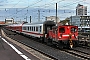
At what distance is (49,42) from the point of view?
1323 inches

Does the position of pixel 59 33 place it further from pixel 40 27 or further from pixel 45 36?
pixel 40 27

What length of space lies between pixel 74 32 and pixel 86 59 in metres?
11.1

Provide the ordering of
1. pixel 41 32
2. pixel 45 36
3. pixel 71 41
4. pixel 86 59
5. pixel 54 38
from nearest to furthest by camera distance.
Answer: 1. pixel 86 59
2. pixel 71 41
3. pixel 54 38
4. pixel 45 36
5. pixel 41 32

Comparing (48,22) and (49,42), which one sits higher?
(48,22)

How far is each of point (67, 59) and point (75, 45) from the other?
431 inches

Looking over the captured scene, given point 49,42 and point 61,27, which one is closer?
point 61,27

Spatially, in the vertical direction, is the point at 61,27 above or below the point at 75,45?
above

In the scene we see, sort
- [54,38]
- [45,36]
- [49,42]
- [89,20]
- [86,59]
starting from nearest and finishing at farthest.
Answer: [86,59] → [54,38] → [49,42] → [45,36] → [89,20]

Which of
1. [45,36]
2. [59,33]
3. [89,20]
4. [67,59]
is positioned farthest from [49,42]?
[89,20]

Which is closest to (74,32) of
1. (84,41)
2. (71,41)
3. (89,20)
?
(71,41)

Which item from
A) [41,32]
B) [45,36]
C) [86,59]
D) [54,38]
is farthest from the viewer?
[41,32]

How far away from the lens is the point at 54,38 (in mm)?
30203

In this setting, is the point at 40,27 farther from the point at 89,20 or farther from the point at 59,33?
the point at 89,20

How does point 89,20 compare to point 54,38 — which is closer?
point 54,38
